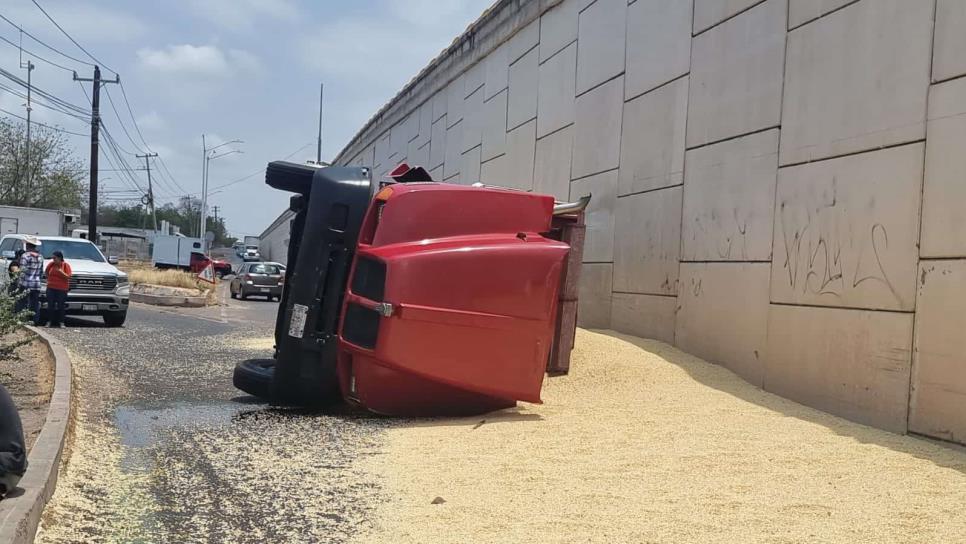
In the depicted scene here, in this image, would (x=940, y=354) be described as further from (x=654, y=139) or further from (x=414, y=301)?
(x=654, y=139)

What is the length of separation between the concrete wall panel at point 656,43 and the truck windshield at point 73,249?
39.8 feet

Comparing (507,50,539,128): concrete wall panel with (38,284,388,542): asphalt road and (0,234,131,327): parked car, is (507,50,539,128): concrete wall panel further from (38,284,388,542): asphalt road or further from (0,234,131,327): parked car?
(0,234,131,327): parked car

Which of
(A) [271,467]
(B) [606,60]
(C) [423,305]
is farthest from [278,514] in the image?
(B) [606,60]

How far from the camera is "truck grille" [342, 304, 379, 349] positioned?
7047mm

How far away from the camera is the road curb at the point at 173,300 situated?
25.0 meters

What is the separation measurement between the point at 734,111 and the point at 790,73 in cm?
96

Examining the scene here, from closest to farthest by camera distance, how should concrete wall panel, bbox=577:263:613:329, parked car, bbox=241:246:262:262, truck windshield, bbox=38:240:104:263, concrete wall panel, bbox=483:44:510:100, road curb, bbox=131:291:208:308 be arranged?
concrete wall panel, bbox=577:263:613:329 → truck windshield, bbox=38:240:104:263 → concrete wall panel, bbox=483:44:510:100 → road curb, bbox=131:291:208:308 → parked car, bbox=241:246:262:262

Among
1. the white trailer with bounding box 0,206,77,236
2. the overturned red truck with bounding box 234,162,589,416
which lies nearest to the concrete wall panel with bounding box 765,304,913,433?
the overturned red truck with bounding box 234,162,589,416

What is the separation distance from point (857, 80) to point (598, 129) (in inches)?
224

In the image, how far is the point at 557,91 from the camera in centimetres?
1469

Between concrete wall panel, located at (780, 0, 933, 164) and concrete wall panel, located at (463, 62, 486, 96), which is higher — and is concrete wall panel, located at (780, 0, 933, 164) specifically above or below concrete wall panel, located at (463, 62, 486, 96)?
below

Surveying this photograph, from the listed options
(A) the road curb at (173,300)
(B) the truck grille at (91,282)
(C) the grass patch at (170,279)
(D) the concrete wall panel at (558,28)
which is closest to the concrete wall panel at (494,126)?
(D) the concrete wall panel at (558,28)

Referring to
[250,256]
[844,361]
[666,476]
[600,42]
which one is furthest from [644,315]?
[250,256]

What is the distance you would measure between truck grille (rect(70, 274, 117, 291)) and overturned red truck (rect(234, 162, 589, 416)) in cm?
1034
